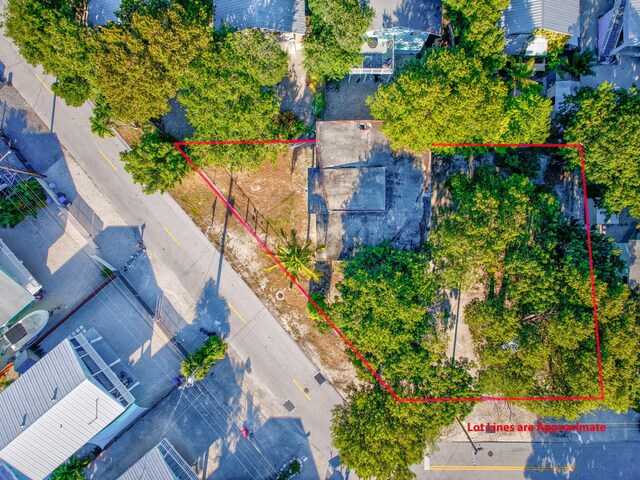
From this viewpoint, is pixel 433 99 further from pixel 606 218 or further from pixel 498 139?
pixel 606 218

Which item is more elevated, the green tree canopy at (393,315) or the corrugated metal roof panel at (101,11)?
the corrugated metal roof panel at (101,11)

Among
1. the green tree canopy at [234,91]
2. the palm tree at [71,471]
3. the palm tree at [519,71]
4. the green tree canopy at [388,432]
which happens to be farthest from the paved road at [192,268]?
the palm tree at [519,71]

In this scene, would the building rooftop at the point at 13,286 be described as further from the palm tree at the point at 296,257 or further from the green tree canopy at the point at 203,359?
the palm tree at the point at 296,257

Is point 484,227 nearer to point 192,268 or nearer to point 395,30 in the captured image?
point 395,30

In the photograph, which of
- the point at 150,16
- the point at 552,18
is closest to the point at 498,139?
the point at 552,18

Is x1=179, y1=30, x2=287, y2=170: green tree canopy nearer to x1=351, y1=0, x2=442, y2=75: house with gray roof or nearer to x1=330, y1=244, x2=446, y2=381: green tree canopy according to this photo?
x1=351, y1=0, x2=442, y2=75: house with gray roof
